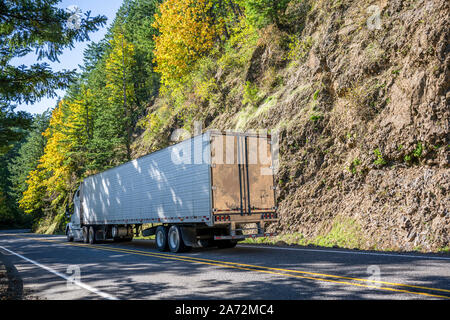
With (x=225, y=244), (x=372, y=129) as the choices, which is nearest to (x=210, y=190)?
(x=225, y=244)

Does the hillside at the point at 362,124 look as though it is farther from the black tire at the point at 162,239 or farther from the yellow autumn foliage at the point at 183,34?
the yellow autumn foliage at the point at 183,34

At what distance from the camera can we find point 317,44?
845 inches

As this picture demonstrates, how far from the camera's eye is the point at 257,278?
310 inches

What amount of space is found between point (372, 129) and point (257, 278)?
10.5m

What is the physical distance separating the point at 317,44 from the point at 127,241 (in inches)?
621

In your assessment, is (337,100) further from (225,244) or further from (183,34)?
(183,34)

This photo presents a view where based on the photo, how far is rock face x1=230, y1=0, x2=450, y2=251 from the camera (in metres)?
13.0

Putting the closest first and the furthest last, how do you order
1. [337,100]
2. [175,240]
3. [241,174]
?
1. [241,174]
2. [175,240]
3. [337,100]

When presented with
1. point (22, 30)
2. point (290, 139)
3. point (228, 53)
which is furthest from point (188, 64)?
point (22, 30)

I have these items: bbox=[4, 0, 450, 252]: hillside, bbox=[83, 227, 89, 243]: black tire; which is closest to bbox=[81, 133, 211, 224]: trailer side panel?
bbox=[83, 227, 89, 243]: black tire

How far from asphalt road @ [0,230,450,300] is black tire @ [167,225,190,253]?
7.32ft

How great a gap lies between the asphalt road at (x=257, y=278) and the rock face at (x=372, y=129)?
3.15 meters
